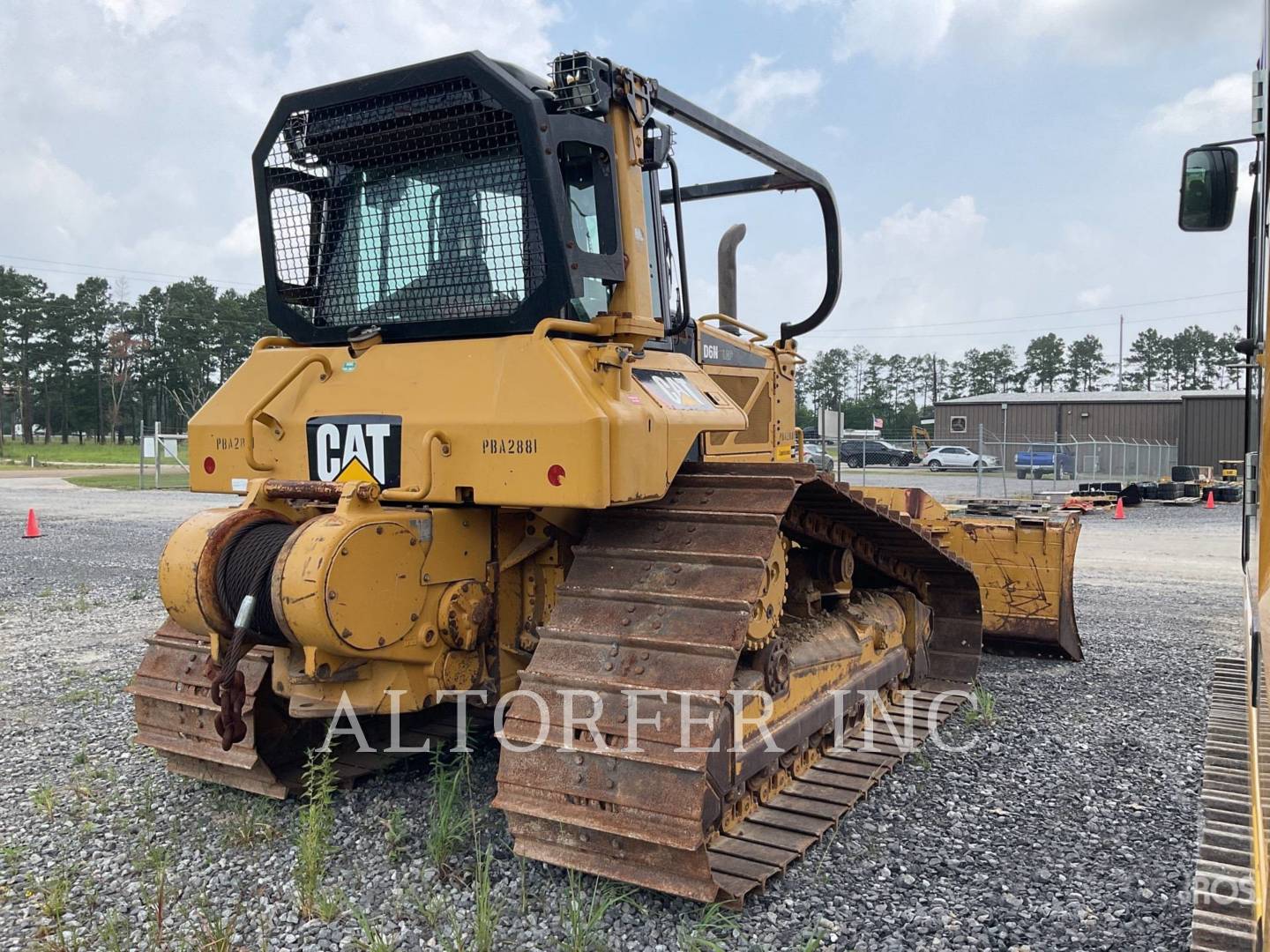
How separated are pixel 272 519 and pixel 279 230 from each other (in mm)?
1512

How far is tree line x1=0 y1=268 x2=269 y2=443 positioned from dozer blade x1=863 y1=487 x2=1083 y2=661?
55.5 m

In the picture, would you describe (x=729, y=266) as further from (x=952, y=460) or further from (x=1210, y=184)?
(x=952, y=460)

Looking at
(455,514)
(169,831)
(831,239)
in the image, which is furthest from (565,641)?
(831,239)

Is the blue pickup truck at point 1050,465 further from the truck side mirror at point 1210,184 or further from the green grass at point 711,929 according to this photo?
the green grass at point 711,929

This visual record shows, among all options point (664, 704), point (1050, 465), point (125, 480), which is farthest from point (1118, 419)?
point (664, 704)

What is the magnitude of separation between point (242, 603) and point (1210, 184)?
12.7ft

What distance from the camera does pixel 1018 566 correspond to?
6.82 metres

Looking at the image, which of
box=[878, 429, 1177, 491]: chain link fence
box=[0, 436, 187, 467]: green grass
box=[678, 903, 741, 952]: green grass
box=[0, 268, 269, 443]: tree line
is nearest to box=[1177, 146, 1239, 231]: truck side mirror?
box=[678, 903, 741, 952]: green grass

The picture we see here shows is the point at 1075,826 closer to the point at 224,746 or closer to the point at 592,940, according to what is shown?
the point at 592,940

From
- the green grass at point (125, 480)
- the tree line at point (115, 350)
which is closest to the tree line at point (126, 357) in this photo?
the tree line at point (115, 350)

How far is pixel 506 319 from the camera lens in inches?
155

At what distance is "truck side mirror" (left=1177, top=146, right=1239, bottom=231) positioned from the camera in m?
3.79

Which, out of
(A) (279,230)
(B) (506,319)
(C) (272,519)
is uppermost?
(A) (279,230)

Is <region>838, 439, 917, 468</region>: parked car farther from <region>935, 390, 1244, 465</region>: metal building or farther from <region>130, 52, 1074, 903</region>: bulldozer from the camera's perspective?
<region>130, 52, 1074, 903</region>: bulldozer
